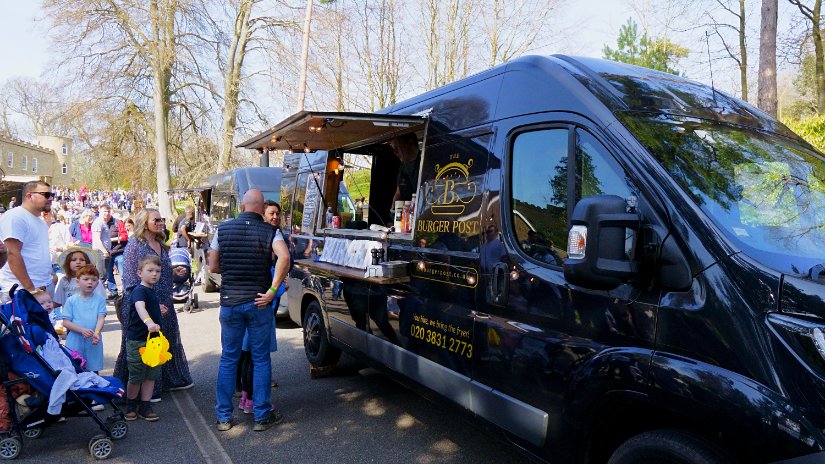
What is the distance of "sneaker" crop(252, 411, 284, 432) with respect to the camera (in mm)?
4555

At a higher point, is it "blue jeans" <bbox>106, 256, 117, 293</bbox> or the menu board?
the menu board

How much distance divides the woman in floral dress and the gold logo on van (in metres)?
2.73

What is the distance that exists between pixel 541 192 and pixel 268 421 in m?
2.99

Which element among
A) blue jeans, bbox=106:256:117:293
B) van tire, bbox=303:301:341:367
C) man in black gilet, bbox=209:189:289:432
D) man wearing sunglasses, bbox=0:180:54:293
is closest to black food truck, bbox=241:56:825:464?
man in black gilet, bbox=209:189:289:432

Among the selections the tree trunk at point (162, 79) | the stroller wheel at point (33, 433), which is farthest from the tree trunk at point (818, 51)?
the tree trunk at point (162, 79)

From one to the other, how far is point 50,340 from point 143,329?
0.72m

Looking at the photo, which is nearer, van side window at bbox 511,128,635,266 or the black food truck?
A: the black food truck

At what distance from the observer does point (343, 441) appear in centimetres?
438

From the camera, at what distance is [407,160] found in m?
5.59

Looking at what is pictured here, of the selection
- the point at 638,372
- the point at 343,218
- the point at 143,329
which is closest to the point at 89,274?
the point at 143,329

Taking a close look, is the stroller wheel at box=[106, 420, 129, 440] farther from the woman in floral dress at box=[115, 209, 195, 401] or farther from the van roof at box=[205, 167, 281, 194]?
the van roof at box=[205, 167, 281, 194]

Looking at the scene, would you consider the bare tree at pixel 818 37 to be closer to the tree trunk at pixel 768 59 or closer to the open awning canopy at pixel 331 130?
the tree trunk at pixel 768 59

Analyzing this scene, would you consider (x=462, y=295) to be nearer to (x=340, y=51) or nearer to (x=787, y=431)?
(x=787, y=431)

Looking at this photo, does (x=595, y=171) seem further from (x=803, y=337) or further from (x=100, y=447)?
(x=100, y=447)
